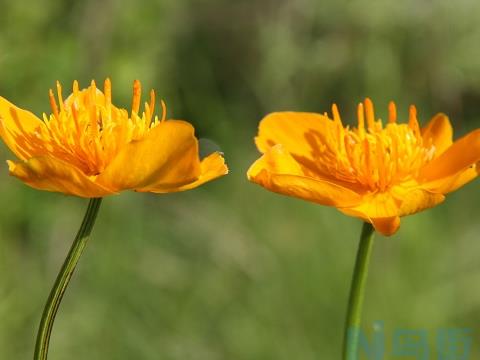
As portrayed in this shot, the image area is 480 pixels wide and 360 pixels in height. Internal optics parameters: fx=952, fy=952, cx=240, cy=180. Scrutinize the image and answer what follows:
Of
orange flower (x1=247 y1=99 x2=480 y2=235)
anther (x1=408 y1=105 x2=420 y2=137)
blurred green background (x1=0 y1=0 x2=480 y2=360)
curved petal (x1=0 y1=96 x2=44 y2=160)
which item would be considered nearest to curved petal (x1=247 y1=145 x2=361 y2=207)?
orange flower (x1=247 y1=99 x2=480 y2=235)

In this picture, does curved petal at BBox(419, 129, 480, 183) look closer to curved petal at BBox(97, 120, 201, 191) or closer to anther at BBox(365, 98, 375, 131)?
anther at BBox(365, 98, 375, 131)

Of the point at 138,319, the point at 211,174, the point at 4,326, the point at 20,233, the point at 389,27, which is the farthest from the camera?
the point at 389,27

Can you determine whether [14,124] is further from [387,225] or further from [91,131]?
[387,225]

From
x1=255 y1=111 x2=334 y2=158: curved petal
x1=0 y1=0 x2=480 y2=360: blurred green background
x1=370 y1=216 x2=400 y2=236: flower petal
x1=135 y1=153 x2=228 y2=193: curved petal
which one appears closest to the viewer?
x1=135 y1=153 x2=228 y2=193: curved petal

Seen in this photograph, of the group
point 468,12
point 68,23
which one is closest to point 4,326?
point 68,23

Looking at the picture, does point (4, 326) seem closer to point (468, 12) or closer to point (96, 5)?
point (96, 5)

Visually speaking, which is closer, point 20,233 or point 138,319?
point 138,319

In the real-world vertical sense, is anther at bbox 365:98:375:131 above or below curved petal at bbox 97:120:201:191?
above
